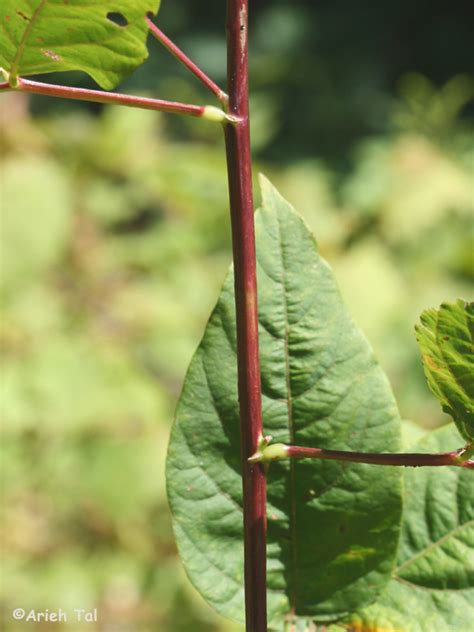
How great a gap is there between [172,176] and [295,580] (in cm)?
202

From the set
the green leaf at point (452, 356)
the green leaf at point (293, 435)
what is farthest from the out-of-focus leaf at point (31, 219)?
the green leaf at point (452, 356)

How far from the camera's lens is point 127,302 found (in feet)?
7.27

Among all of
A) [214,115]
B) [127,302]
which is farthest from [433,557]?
[127,302]

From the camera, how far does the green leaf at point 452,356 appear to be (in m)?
0.35

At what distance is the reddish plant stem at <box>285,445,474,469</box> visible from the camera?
356 mm

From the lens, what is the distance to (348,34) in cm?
580

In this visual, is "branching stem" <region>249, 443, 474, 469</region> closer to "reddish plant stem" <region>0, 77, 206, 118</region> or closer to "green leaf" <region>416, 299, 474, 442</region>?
"green leaf" <region>416, 299, 474, 442</region>

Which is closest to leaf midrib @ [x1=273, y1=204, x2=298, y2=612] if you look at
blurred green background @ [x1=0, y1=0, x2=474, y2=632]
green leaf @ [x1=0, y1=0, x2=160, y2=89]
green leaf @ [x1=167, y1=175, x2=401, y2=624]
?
green leaf @ [x1=167, y1=175, x2=401, y2=624]

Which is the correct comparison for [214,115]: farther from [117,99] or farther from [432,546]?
[432,546]

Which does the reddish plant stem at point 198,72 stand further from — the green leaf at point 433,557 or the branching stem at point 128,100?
the green leaf at point 433,557

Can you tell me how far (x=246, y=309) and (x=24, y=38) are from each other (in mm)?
165

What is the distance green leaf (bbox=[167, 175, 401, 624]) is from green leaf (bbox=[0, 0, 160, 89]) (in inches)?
3.8

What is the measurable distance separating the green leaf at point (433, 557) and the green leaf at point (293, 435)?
0.08ft

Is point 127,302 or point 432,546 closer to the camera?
point 432,546
